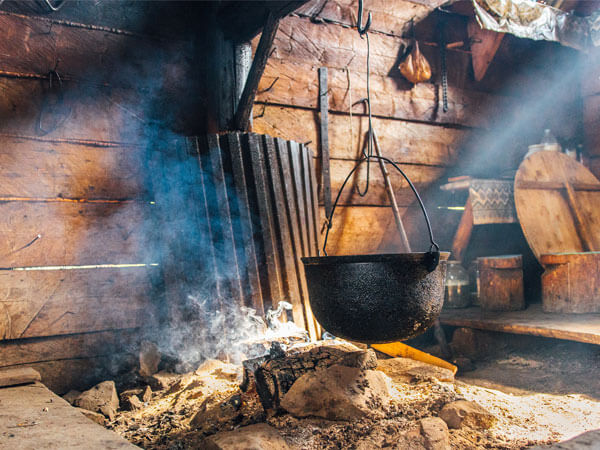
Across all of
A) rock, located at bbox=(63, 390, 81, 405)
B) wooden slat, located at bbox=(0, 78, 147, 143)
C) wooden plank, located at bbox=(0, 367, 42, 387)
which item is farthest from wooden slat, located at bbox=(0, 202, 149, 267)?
rock, located at bbox=(63, 390, 81, 405)

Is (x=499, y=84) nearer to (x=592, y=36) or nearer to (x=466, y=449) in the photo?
(x=592, y=36)

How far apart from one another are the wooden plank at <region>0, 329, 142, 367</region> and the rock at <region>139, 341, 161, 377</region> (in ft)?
0.72

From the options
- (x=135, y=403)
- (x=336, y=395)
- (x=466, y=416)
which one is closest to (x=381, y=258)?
(x=336, y=395)

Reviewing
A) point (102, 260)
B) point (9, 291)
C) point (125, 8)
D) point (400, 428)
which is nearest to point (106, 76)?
point (125, 8)

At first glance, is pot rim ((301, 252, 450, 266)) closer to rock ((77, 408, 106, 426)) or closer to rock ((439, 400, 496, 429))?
rock ((439, 400, 496, 429))

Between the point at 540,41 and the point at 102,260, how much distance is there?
5.23m

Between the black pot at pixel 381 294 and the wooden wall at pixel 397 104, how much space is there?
6.90 ft

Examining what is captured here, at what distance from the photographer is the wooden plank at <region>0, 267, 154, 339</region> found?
326cm

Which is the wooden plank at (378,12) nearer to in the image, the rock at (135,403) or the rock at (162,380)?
the rock at (162,380)

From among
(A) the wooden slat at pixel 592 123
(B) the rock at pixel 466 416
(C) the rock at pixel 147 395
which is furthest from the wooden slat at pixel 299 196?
(A) the wooden slat at pixel 592 123

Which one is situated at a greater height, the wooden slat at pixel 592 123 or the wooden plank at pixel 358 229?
the wooden slat at pixel 592 123

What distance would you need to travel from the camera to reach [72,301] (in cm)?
344

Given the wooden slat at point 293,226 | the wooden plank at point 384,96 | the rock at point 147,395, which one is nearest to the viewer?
the rock at point 147,395

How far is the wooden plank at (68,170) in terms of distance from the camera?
10.8 feet
